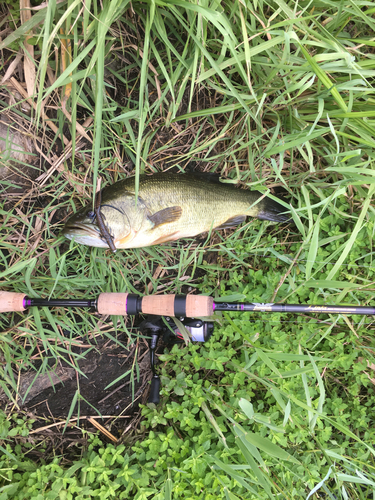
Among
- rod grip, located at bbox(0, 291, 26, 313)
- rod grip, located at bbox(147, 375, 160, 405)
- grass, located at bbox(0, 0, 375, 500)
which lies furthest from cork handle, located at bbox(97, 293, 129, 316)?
rod grip, located at bbox(147, 375, 160, 405)

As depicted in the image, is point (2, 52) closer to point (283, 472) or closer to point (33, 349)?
point (33, 349)

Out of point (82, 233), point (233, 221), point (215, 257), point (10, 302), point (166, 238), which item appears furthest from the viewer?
point (215, 257)

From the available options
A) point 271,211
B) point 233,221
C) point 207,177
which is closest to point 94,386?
point 233,221

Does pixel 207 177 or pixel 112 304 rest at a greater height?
pixel 207 177

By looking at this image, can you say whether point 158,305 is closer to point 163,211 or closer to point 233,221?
point 163,211

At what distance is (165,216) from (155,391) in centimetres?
133

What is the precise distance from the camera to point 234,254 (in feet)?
8.50

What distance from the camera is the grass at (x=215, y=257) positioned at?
200 cm

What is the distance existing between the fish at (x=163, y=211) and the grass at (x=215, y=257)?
6.9 inches

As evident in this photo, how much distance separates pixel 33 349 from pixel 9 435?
0.61 meters

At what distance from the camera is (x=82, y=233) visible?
6.88 ft

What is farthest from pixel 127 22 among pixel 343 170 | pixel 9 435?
pixel 9 435

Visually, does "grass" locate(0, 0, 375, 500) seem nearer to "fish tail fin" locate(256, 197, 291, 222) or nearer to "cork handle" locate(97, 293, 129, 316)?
"fish tail fin" locate(256, 197, 291, 222)

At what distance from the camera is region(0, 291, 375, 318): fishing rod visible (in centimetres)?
197
